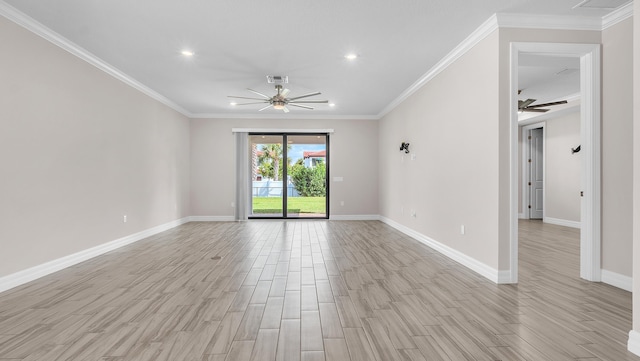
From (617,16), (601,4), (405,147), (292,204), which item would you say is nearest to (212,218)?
(292,204)

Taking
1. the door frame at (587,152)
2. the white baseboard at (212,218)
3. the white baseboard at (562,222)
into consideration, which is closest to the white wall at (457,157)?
the door frame at (587,152)

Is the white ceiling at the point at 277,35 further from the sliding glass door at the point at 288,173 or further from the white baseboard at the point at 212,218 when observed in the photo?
the white baseboard at the point at 212,218

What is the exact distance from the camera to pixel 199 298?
271 cm

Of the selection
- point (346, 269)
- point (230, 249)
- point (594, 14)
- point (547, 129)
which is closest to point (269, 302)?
point (346, 269)

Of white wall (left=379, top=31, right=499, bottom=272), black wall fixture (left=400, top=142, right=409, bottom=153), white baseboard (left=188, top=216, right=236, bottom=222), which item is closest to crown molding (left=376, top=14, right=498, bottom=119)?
white wall (left=379, top=31, right=499, bottom=272)

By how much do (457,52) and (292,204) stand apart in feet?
19.2

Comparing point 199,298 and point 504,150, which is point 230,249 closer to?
point 199,298

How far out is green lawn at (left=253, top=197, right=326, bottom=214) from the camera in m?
8.55

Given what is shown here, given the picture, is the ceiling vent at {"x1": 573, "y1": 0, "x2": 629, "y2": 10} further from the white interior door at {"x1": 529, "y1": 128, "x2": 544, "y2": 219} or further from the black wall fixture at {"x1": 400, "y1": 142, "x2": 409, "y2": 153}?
the white interior door at {"x1": 529, "y1": 128, "x2": 544, "y2": 219}

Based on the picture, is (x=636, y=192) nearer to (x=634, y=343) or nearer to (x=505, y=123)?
(x=634, y=343)

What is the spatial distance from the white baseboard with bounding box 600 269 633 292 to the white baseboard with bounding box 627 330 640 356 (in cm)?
144

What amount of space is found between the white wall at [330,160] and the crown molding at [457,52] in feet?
7.06

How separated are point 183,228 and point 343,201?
12.8ft

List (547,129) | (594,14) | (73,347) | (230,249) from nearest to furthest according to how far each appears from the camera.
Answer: (73,347), (594,14), (230,249), (547,129)
